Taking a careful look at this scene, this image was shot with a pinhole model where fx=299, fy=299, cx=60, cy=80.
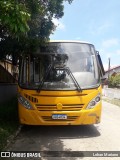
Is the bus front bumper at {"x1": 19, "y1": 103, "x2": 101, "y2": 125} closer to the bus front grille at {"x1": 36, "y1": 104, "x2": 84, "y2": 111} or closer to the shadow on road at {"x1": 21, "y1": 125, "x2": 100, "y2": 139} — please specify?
the bus front grille at {"x1": 36, "y1": 104, "x2": 84, "y2": 111}

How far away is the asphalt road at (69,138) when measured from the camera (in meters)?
7.81

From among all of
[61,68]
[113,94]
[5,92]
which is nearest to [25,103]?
[61,68]

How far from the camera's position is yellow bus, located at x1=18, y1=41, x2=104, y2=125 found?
9.15 m

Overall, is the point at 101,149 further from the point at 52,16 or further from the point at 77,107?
the point at 52,16

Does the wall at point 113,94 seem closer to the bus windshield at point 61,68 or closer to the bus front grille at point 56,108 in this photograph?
the bus windshield at point 61,68

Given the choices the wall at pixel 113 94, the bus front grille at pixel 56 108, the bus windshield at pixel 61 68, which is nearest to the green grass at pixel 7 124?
the bus front grille at pixel 56 108

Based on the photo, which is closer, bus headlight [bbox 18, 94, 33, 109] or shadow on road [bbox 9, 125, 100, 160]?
shadow on road [bbox 9, 125, 100, 160]

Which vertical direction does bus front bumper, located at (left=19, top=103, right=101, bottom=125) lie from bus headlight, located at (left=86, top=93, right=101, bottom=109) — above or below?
below

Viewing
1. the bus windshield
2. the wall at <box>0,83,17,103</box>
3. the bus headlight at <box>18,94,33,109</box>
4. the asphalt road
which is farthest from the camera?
the wall at <box>0,83,17,103</box>

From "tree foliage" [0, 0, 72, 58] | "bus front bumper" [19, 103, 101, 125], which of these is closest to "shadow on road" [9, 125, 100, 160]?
"bus front bumper" [19, 103, 101, 125]

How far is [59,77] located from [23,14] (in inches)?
193

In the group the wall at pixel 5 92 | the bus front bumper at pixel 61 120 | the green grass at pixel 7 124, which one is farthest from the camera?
the wall at pixel 5 92

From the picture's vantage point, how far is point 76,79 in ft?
31.1

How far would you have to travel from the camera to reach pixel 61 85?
369 inches
